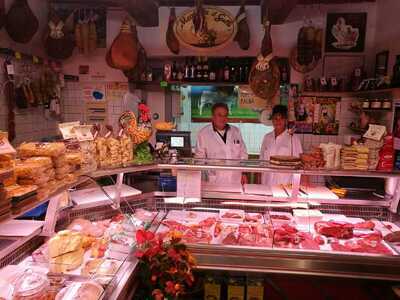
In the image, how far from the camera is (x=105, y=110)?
629 cm

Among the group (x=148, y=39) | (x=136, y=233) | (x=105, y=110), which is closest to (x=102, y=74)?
(x=105, y=110)

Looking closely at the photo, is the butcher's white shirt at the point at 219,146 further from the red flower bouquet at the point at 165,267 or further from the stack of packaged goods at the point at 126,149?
the red flower bouquet at the point at 165,267

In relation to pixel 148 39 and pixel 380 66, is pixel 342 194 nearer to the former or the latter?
pixel 380 66

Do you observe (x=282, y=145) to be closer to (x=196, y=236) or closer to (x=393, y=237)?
(x=393, y=237)

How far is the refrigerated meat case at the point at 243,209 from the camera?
2.49 metres

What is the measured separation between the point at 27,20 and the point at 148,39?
6.69 ft

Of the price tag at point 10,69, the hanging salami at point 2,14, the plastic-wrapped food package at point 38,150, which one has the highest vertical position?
the hanging salami at point 2,14

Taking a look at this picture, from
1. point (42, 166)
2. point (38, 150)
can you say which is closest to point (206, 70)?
point (38, 150)

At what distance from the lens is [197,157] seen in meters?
4.06

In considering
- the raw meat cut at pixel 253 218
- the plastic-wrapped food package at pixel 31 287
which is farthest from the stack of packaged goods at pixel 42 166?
the raw meat cut at pixel 253 218

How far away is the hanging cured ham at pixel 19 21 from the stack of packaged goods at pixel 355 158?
13.8 feet

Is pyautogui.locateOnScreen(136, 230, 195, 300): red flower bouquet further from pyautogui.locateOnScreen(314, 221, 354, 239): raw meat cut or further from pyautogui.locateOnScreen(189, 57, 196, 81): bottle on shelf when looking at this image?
pyautogui.locateOnScreen(189, 57, 196, 81): bottle on shelf

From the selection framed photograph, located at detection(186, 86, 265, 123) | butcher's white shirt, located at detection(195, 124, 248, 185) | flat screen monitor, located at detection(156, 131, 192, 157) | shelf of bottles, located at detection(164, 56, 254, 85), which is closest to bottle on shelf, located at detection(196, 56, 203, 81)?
shelf of bottles, located at detection(164, 56, 254, 85)

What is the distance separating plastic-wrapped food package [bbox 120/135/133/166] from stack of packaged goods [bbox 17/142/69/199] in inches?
30.7
